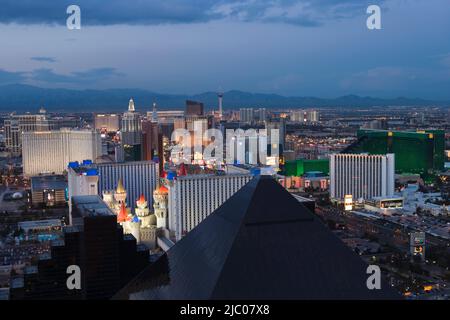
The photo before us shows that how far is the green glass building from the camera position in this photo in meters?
28.7

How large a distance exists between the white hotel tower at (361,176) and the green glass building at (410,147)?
4.55 metres

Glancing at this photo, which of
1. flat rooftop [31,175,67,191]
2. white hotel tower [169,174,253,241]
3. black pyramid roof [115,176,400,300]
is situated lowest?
flat rooftop [31,175,67,191]

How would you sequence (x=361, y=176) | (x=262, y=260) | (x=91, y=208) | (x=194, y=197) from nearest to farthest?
1. (x=262, y=260)
2. (x=91, y=208)
3. (x=194, y=197)
4. (x=361, y=176)

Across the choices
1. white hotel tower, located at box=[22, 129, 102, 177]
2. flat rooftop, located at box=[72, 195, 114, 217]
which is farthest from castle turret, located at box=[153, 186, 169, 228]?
white hotel tower, located at box=[22, 129, 102, 177]

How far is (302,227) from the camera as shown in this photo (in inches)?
189

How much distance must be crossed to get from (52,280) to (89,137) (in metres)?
22.6

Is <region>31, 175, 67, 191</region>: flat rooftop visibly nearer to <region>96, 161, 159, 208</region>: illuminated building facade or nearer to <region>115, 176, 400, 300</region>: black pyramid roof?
<region>96, 161, 159, 208</region>: illuminated building facade

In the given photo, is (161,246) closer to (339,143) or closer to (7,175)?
(7,175)

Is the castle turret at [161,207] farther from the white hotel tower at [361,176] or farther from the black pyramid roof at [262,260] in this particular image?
the black pyramid roof at [262,260]

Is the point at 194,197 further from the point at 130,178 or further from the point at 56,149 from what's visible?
the point at 56,149

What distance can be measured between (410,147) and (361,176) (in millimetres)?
7497

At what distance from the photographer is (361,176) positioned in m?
23.2

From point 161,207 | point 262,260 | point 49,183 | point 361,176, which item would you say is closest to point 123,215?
point 161,207

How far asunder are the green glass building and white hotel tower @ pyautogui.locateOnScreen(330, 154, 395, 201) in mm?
4553
